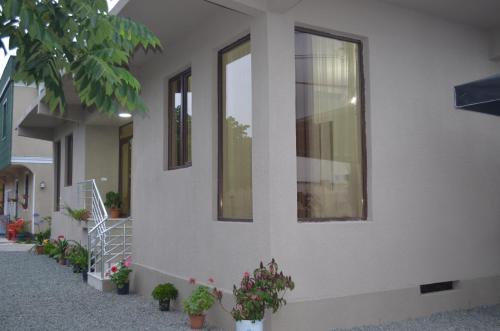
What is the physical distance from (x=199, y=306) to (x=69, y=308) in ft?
9.02

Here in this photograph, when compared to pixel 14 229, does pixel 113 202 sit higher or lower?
higher

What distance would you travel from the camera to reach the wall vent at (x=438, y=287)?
274 inches

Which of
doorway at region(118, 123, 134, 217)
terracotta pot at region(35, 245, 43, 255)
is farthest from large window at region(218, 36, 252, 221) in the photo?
terracotta pot at region(35, 245, 43, 255)

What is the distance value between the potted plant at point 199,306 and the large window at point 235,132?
0.95 meters

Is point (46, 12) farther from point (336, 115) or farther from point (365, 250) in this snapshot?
point (365, 250)

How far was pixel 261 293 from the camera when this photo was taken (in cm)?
523

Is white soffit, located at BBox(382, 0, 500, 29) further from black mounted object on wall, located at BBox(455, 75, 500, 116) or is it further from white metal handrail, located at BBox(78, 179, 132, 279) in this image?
white metal handrail, located at BBox(78, 179, 132, 279)

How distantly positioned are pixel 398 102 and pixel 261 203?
7.72 ft

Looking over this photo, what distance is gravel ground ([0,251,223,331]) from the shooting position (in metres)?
6.68

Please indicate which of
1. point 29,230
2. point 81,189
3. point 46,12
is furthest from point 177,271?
point 29,230

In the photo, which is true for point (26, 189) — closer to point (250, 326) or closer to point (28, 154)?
point (28, 154)

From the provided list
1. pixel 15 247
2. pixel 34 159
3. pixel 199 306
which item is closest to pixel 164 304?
pixel 199 306

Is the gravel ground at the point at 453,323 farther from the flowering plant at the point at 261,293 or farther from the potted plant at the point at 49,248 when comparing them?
the potted plant at the point at 49,248

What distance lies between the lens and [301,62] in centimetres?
623
